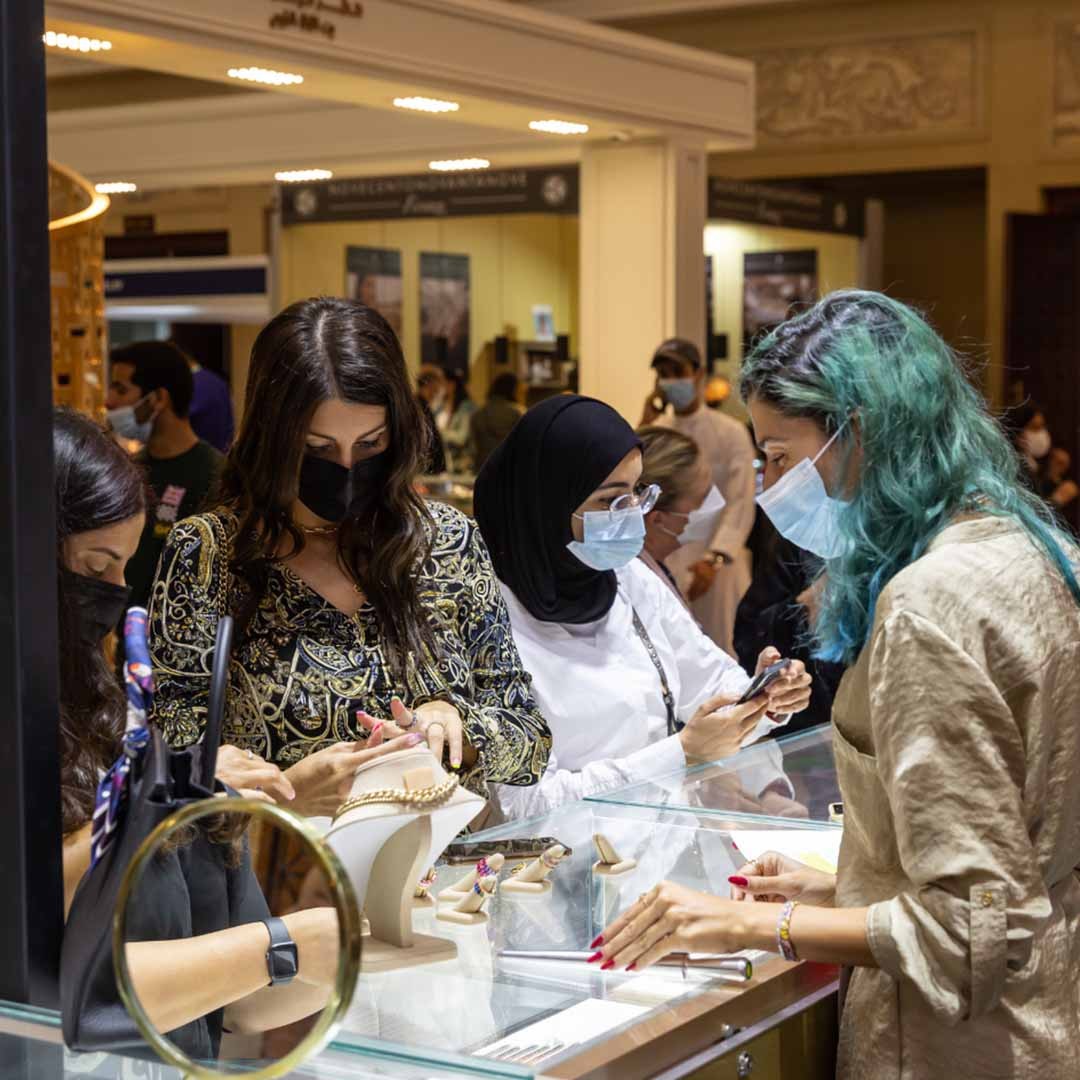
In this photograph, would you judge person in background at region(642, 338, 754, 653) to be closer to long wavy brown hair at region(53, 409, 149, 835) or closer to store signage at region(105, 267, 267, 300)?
store signage at region(105, 267, 267, 300)

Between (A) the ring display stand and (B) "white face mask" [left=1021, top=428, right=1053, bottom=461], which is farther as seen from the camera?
(B) "white face mask" [left=1021, top=428, right=1053, bottom=461]

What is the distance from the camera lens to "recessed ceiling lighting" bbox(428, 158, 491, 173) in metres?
9.75

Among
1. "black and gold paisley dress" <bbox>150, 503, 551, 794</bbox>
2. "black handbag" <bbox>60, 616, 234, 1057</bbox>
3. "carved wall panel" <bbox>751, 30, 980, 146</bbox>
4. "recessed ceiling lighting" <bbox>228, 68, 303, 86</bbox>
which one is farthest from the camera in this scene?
"carved wall panel" <bbox>751, 30, 980, 146</bbox>

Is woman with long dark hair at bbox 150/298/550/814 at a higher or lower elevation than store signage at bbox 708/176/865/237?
lower

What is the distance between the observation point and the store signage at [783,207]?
9953 mm

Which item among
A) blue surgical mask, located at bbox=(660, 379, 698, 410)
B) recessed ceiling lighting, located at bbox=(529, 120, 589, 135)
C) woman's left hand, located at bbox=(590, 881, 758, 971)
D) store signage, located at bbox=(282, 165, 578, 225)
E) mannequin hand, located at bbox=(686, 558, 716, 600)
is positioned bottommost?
mannequin hand, located at bbox=(686, 558, 716, 600)

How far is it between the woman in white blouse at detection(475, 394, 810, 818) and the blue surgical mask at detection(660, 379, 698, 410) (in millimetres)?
4384

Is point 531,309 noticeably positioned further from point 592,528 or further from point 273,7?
point 592,528

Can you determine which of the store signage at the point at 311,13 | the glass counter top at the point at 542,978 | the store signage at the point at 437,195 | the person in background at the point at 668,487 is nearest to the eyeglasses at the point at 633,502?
the person in background at the point at 668,487

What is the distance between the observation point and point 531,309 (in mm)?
12398

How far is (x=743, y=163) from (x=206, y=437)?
740cm

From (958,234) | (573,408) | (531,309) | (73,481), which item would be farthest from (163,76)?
(73,481)

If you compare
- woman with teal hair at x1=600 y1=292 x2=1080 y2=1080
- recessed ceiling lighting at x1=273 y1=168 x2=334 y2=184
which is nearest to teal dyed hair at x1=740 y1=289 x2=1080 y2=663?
woman with teal hair at x1=600 y1=292 x2=1080 y2=1080

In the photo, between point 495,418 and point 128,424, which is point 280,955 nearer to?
point 128,424
